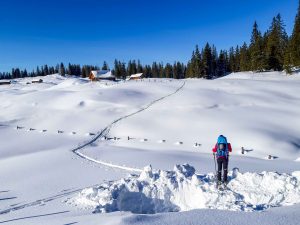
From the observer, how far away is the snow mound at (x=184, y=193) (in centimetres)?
1191

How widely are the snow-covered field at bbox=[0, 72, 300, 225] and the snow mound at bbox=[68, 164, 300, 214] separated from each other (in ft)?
0.13

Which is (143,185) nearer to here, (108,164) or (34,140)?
(108,164)

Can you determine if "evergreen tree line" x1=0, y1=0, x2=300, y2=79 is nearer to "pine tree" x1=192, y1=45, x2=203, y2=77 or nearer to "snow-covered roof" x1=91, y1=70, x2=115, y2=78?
"pine tree" x1=192, y1=45, x2=203, y2=77

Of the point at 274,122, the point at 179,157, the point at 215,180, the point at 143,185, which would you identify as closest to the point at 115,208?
the point at 143,185

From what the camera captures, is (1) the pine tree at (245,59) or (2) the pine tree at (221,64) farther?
(2) the pine tree at (221,64)

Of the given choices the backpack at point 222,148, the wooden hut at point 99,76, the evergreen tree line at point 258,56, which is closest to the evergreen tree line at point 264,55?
the evergreen tree line at point 258,56

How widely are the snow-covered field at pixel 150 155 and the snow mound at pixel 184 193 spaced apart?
0.04 metres

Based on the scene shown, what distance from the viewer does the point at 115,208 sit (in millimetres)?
12203

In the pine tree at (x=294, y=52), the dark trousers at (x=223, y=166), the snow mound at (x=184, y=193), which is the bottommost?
the snow mound at (x=184, y=193)

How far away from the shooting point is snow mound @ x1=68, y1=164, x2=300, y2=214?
11906 mm

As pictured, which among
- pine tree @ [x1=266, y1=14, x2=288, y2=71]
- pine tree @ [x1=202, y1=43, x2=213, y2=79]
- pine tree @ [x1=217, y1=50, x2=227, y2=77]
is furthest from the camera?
pine tree @ [x1=217, y1=50, x2=227, y2=77]

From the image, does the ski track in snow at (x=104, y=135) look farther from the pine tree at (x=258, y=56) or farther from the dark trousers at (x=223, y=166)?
the pine tree at (x=258, y=56)

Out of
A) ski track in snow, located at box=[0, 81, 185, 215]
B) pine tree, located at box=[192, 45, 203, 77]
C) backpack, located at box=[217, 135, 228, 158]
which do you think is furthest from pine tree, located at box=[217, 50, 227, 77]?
backpack, located at box=[217, 135, 228, 158]

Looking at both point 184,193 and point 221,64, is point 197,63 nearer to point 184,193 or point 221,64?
point 221,64
